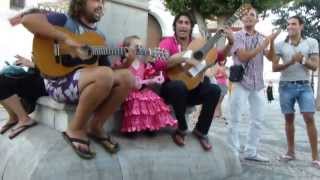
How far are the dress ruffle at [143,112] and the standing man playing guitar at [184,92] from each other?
0.16 metres

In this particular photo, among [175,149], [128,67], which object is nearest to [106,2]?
[128,67]

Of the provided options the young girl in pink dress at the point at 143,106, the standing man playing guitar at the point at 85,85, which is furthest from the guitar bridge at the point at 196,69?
the standing man playing guitar at the point at 85,85

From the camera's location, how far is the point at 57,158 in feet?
15.1

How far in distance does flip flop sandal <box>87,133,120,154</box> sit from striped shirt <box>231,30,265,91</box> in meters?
2.34

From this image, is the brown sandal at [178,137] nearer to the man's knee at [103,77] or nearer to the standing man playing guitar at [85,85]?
the standing man playing guitar at [85,85]

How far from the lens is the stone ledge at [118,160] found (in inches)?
180

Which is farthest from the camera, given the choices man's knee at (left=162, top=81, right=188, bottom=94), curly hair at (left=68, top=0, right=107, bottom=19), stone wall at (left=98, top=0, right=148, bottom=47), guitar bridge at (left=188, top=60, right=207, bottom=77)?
stone wall at (left=98, top=0, right=148, bottom=47)

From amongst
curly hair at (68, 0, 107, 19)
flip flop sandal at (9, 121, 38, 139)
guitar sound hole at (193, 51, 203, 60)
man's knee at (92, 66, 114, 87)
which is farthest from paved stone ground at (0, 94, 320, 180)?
curly hair at (68, 0, 107, 19)

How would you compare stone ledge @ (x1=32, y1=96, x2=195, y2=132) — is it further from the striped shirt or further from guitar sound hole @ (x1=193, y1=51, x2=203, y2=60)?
the striped shirt

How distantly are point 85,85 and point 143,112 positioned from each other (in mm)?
764

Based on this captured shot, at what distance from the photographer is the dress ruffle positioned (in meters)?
5.18

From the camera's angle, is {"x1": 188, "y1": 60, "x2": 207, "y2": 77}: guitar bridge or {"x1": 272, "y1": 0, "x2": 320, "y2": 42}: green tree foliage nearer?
{"x1": 188, "y1": 60, "x2": 207, "y2": 77}: guitar bridge

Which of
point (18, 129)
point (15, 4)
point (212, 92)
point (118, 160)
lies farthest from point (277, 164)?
point (15, 4)

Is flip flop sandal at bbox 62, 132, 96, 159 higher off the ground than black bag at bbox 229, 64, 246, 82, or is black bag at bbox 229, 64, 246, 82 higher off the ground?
black bag at bbox 229, 64, 246, 82
